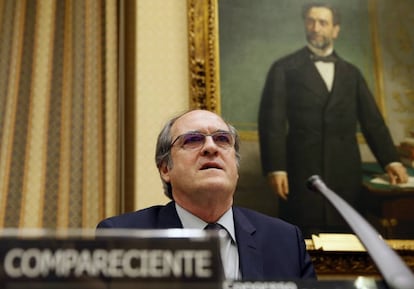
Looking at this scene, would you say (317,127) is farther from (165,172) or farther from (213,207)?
(213,207)

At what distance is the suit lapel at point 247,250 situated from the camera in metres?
1.91

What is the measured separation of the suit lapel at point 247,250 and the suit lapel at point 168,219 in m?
0.23

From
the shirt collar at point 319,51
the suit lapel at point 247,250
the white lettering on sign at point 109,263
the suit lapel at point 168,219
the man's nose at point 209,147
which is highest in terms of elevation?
the shirt collar at point 319,51

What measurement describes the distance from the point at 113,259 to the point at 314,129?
2.86 meters

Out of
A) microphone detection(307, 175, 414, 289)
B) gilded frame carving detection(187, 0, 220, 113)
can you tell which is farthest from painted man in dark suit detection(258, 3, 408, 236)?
microphone detection(307, 175, 414, 289)

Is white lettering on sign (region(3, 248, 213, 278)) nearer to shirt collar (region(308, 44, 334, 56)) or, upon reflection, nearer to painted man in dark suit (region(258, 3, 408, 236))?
painted man in dark suit (region(258, 3, 408, 236))

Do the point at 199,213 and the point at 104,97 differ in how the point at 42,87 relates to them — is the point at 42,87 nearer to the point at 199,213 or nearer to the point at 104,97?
the point at 104,97

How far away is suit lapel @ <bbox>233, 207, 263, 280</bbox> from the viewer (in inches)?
75.1

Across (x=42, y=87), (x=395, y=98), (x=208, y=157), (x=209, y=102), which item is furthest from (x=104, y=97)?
(x=395, y=98)

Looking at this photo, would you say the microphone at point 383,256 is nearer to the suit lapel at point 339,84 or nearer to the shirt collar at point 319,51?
the suit lapel at point 339,84

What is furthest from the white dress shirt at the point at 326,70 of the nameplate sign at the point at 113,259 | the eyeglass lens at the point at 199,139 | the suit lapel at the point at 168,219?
the nameplate sign at the point at 113,259

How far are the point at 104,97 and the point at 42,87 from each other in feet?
1.24

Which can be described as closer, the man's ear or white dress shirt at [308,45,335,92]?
the man's ear

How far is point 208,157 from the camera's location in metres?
2.36
